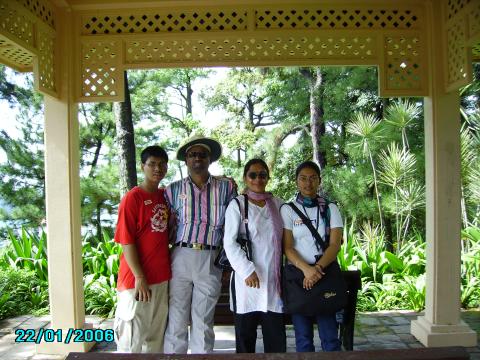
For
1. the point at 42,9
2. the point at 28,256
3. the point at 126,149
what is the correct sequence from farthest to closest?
the point at 126,149
the point at 28,256
the point at 42,9

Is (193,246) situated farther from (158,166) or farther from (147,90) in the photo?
(147,90)

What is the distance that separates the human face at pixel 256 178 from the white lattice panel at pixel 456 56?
73.7 inches

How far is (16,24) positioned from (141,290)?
213 centimetres

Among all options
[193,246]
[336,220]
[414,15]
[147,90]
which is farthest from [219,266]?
[147,90]

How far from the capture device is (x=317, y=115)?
11078 mm

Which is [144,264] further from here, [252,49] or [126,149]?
[126,149]

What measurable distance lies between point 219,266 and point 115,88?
1.88m

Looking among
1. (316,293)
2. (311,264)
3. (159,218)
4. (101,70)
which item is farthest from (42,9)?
(316,293)

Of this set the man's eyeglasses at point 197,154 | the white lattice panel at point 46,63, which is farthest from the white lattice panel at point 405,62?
the white lattice panel at point 46,63

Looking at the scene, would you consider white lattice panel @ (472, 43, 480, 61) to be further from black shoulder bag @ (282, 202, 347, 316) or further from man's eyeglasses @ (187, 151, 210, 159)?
man's eyeglasses @ (187, 151, 210, 159)

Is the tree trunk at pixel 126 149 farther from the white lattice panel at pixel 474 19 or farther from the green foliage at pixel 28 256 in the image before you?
the white lattice panel at pixel 474 19

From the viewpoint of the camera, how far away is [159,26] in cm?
375

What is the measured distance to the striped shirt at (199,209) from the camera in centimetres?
290

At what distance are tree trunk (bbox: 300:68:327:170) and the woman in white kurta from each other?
26.9 feet
